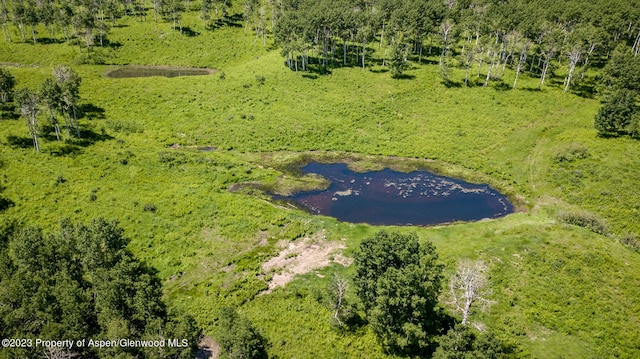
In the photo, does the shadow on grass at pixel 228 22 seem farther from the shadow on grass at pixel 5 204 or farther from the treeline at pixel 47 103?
the shadow on grass at pixel 5 204

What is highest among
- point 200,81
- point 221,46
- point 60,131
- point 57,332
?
point 221,46

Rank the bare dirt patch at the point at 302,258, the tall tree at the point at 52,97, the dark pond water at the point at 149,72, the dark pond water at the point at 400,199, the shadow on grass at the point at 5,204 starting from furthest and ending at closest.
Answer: the dark pond water at the point at 149,72
the tall tree at the point at 52,97
the dark pond water at the point at 400,199
the shadow on grass at the point at 5,204
the bare dirt patch at the point at 302,258

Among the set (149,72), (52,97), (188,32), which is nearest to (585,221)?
(52,97)

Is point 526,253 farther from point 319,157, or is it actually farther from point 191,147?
point 191,147

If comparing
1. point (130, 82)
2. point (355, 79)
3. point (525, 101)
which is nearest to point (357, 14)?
point (355, 79)

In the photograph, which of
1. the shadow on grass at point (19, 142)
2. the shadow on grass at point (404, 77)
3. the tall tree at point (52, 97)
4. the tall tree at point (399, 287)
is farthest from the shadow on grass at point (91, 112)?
the shadow on grass at point (404, 77)

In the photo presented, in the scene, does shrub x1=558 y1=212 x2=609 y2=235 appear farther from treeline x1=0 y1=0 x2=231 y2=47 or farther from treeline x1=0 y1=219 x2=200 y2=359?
treeline x1=0 y1=0 x2=231 y2=47

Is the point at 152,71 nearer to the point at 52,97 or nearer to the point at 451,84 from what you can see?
the point at 52,97

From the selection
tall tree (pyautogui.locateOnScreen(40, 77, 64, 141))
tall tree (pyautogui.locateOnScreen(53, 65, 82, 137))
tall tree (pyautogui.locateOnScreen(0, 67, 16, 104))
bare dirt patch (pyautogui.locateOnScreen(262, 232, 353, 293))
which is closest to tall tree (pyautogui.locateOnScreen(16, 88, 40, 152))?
tall tree (pyautogui.locateOnScreen(40, 77, 64, 141))
